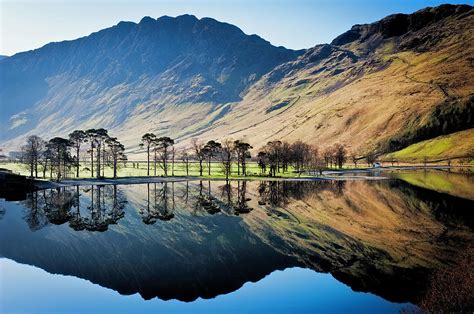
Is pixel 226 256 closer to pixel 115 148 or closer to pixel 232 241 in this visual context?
pixel 232 241

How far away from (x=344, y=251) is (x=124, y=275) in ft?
69.9

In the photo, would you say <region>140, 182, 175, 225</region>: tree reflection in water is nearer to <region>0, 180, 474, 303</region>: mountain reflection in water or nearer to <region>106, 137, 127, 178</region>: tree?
<region>0, 180, 474, 303</region>: mountain reflection in water

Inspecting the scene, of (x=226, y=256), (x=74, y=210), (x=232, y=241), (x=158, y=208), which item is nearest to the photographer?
(x=226, y=256)

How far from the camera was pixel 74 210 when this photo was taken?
69750 millimetres

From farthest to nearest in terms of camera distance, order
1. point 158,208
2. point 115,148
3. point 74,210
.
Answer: point 115,148 → point 158,208 → point 74,210

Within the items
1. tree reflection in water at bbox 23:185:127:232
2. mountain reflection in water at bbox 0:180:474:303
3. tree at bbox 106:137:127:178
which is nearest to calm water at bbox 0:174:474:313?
mountain reflection in water at bbox 0:180:474:303

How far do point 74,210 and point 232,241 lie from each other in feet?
116

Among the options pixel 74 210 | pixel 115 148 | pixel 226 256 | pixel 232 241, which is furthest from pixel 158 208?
pixel 115 148

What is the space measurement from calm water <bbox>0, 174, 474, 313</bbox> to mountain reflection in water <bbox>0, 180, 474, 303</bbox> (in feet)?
0.43

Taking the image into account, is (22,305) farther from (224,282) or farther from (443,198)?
(443,198)

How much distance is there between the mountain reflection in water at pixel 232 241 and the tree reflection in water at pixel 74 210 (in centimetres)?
19

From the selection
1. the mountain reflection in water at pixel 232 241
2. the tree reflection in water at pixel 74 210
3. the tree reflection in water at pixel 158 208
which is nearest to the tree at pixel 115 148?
the tree reflection in water at pixel 74 210

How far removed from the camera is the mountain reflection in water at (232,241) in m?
33.4

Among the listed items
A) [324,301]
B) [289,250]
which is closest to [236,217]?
[289,250]
